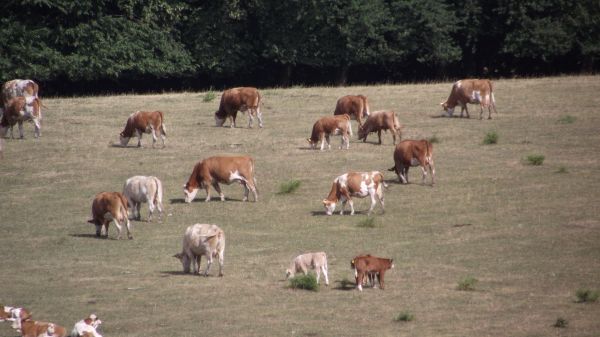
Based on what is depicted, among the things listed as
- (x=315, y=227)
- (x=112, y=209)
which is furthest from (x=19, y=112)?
(x=315, y=227)

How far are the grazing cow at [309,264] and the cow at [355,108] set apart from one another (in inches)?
705

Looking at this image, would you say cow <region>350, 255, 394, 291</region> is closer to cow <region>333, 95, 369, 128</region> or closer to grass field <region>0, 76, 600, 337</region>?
grass field <region>0, 76, 600, 337</region>

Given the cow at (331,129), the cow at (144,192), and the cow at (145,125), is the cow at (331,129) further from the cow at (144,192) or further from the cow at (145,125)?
the cow at (144,192)

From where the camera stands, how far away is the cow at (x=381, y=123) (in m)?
39.7

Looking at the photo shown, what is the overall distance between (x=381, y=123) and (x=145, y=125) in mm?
7447

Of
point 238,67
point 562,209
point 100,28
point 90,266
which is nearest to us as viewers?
point 90,266

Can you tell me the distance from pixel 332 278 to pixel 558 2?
41.0 m

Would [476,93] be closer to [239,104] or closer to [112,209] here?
[239,104]

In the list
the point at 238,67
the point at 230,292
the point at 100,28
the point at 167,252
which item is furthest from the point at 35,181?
the point at 238,67

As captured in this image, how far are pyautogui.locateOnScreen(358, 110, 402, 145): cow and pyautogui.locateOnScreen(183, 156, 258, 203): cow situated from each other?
7109mm

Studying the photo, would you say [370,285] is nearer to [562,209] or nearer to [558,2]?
[562,209]

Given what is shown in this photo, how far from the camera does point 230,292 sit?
24125mm

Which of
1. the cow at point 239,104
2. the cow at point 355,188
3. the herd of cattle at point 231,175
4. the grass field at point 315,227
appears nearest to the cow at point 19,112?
the herd of cattle at point 231,175

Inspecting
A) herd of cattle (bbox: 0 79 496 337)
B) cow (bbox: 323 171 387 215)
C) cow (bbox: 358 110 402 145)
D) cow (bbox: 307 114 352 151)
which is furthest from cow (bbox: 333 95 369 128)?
cow (bbox: 323 171 387 215)
